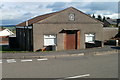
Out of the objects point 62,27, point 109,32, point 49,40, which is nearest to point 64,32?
point 62,27

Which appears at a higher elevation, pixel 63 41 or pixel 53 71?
pixel 63 41

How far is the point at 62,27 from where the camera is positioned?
2123cm

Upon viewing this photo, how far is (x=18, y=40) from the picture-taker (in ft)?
92.8

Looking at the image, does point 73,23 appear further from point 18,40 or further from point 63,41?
point 18,40

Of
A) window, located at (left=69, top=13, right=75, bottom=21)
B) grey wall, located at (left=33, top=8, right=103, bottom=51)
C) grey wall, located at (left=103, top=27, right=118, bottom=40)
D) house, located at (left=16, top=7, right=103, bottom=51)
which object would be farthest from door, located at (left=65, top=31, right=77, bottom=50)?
grey wall, located at (left=103, top=27, right=118, bottom=40)

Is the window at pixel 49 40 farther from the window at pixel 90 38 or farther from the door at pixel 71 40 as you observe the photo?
the window at pixel 90 38

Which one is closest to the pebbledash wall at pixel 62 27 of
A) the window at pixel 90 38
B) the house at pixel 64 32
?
the house at pixel 64 32

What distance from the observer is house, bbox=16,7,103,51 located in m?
20.3

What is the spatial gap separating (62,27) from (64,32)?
0.65m

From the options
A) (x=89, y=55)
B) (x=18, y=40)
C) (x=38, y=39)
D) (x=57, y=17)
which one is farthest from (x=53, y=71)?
(x=18, y=40)

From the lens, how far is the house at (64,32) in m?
20.3

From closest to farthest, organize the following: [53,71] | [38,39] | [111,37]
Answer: [53,71], [38,39], [111,37]

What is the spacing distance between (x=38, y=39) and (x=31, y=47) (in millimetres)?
1556

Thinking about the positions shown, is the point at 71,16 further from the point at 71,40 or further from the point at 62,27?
the point at 71,40
